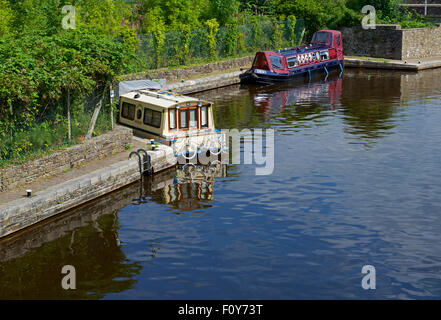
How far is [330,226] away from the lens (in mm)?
19531

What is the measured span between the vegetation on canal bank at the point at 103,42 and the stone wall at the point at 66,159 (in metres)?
0.51

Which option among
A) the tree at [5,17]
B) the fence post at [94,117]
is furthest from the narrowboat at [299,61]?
the fence post at [94,117]

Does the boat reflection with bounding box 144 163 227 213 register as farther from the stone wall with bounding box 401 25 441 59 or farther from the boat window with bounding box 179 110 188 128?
the stone wall with bounding box 401 25 441 59

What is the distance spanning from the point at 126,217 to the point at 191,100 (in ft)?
23.7

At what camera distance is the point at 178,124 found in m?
26.0

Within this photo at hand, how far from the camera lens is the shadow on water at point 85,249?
16031mm

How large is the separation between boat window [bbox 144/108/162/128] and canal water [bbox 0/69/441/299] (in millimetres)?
2264

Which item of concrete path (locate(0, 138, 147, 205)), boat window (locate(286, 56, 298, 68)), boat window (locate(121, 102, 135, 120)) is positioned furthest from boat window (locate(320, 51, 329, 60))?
concrete path (locate(0, 138, 147, 205))

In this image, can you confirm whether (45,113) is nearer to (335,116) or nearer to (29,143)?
(29,143)

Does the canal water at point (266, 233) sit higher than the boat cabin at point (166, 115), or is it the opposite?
the boat cabin at point (166, 115)

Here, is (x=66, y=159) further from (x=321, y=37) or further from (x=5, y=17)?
(x=321, y=37)

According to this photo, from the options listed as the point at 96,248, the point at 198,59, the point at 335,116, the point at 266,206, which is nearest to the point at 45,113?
the point at 96,248

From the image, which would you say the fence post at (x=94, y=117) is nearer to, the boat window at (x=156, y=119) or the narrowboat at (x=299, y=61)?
the boat window at (x=156, y=119)

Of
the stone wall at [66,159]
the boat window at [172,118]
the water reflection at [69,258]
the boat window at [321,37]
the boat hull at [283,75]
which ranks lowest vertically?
the water reflection at [69,258]
